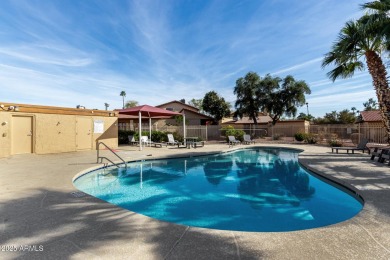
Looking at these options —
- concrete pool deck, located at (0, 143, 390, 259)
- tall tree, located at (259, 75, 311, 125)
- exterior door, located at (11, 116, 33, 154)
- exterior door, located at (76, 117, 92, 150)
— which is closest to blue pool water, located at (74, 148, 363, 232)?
concrete pool deck, located at (0, 143, 390, 259)

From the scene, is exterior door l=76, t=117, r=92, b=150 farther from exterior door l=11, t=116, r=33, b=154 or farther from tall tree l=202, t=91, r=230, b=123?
tall tree l=202, t=91, r=230, b=123

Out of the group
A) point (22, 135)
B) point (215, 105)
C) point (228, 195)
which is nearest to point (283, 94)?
point (215, 105)

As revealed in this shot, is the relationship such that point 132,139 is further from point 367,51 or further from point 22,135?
point 367,51

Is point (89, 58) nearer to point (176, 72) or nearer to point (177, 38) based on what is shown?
point (177, 38)

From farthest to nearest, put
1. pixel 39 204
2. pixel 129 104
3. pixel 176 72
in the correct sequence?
pixel 129 104, pixel 176 72, pixel 39 204

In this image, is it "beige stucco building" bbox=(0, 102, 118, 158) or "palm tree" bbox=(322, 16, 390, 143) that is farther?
"beige stucco building" bbox=(0, 102, 118, 158)

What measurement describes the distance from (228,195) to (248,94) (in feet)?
78.3

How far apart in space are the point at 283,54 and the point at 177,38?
28.0ft

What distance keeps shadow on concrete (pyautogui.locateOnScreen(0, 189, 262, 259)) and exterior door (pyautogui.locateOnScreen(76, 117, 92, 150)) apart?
10.9 metres

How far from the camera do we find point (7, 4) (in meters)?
8.82

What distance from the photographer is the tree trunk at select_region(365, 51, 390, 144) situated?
993 centimetres

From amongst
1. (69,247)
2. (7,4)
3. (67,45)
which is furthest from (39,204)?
(67,45)

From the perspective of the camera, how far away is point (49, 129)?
1282 cm

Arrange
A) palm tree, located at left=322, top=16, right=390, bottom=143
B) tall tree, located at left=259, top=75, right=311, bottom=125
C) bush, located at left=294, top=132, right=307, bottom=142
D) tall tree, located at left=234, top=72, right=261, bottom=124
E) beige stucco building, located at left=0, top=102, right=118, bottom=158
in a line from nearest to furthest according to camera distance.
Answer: palm tree, located at left=322, top=16, right=390, bottom=143
beige stucco building, located at left=0, top=102, right=118, bottom=158
bush, located at left=294, top=132, right=307, bottom=142
tall tree, located at left=259, top=75, right=311, bottom=125
tall tree, located at left=234, top=72, right=261, bottom=124
